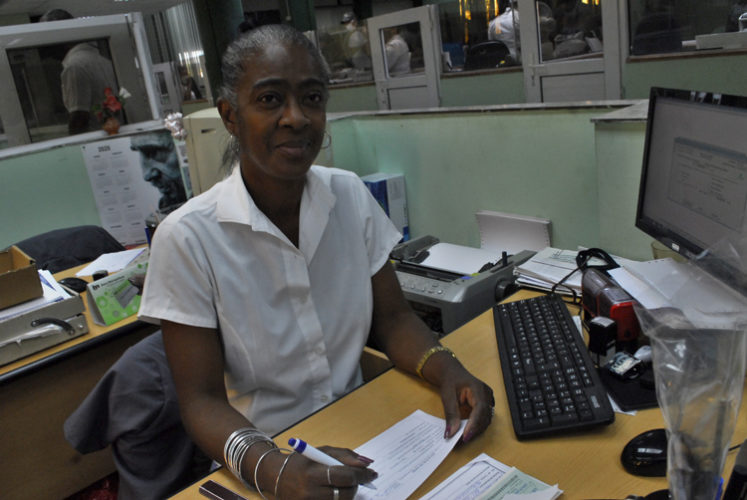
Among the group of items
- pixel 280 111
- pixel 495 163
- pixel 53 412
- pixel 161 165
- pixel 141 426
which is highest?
pixel 280 111

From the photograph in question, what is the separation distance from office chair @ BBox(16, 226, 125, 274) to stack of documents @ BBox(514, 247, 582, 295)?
170 centimetres

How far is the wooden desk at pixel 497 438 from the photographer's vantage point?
2.65 ft

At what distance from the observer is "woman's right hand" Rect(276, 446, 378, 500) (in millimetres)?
797

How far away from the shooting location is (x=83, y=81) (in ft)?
9.52

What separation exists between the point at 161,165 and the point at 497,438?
221 cm

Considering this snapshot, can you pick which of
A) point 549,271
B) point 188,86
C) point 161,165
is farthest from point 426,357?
point 188,86

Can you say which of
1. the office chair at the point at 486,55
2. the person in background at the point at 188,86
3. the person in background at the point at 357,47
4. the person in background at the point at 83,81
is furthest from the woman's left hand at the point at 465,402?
the person in background at the point at 188,86

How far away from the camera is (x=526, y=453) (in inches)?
35.0

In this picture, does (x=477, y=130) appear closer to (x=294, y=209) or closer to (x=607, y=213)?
(x=607, y=213)

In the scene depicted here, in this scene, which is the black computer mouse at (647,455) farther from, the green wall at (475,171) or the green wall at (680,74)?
the green wall at (680,74)

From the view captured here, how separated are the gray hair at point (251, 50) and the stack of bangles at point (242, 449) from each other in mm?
593

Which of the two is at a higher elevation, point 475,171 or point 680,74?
point 680,74

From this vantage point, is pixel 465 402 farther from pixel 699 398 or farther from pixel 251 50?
pixel 251 50

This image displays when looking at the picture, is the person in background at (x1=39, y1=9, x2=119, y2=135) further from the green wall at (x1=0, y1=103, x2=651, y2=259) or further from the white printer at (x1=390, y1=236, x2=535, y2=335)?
the white printer at (x1=390, y1=236, x2=535, y2=335)
